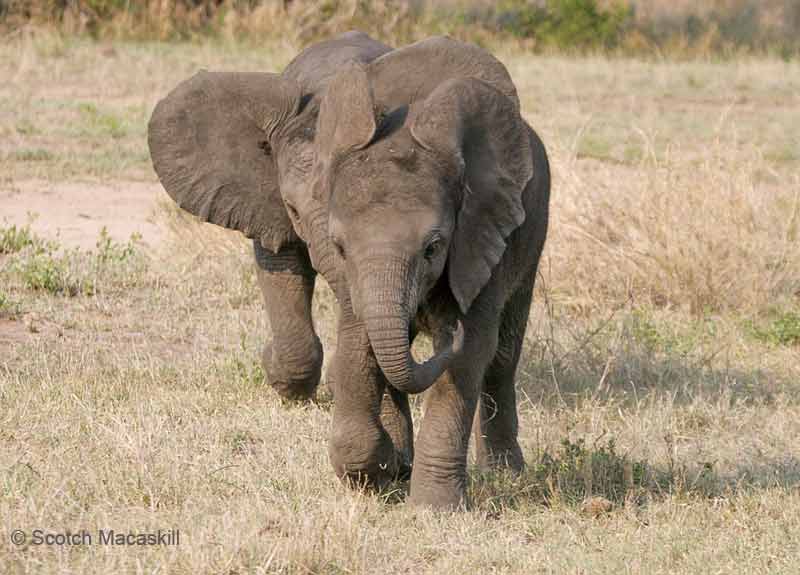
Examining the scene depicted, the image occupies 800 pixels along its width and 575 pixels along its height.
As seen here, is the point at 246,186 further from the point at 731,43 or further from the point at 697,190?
the point at 731,43

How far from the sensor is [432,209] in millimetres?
4930

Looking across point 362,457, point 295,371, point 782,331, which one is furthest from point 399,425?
point 782,331

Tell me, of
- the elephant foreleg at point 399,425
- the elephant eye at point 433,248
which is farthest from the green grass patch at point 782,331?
the elephant eye at point 433,248

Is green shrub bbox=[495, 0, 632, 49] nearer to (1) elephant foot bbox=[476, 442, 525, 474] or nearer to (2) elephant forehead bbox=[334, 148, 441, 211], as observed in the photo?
(1) elephant foot bbox=[476, 442, 525, 474]

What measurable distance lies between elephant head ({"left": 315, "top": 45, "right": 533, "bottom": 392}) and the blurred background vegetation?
14736mm

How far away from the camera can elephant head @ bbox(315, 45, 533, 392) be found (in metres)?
4.81

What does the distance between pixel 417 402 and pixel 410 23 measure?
16.0 meters

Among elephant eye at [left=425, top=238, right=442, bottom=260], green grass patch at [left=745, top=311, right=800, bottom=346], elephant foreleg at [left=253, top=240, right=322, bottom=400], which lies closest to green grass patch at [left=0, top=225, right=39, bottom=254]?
elephant foreleg at [left=253, top=240, right=322, bottom=400]

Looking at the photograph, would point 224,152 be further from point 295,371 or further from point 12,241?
point 12,241

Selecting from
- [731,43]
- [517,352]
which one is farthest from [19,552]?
[731,43]

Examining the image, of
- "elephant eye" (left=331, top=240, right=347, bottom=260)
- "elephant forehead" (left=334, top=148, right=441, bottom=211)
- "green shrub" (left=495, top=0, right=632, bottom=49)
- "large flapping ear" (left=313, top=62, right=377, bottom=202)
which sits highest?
"large flapping ear" (left=313, top=62, right=377, bottom=202)

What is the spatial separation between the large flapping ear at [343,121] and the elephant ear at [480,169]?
0.61 feet

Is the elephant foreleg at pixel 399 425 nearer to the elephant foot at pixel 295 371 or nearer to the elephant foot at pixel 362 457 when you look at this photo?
the elephant foot at pixel 362 457

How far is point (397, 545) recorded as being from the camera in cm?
520
